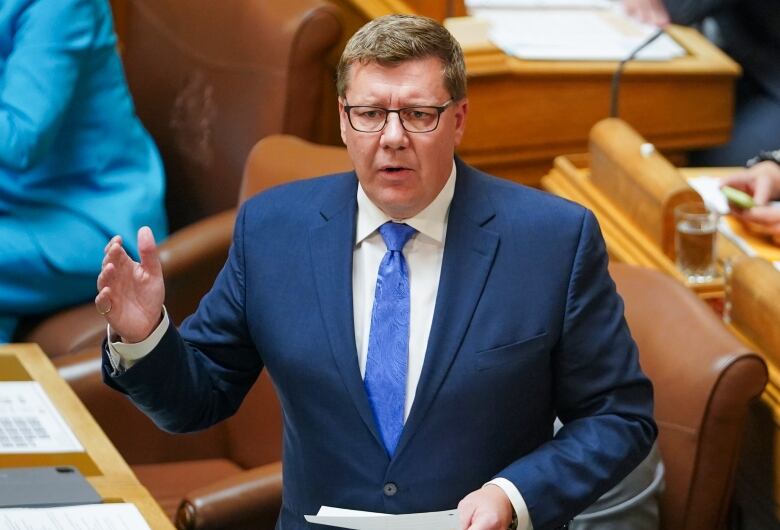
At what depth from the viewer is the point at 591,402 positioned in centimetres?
194

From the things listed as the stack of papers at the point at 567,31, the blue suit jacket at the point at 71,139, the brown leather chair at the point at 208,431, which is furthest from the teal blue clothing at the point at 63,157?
the stack of papers at the point at 567,31

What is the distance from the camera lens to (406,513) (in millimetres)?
1945

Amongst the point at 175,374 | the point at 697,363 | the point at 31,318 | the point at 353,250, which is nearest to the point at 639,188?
the point at 697,363

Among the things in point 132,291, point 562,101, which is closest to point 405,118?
point 132,291

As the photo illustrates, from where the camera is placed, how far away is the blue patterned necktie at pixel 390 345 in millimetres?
1928

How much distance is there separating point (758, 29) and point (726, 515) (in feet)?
5.28

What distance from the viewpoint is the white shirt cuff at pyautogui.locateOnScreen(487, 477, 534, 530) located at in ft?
6.04

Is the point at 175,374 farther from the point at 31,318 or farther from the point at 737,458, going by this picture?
the point at 31,318

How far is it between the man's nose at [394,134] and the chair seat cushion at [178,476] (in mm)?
1107

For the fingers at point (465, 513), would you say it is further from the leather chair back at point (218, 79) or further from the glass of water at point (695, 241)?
the leather chair back at point (218, 79)

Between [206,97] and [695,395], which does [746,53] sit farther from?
[695,395]

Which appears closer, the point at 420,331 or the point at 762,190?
the point at 420,331

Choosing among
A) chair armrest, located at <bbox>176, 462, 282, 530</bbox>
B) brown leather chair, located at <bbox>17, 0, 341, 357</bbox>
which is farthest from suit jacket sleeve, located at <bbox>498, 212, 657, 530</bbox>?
brown leather chair, located at <bbox>17, 0, 341, 357</bbox>

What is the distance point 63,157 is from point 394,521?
175 cm
